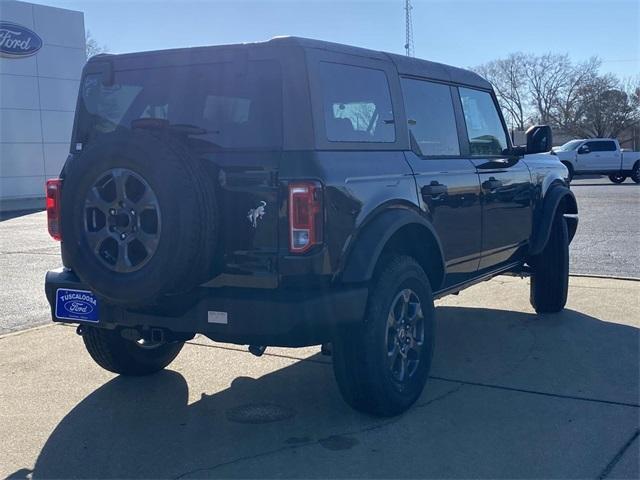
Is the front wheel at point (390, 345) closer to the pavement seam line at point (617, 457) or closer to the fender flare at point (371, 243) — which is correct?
the fender flare at point (371, 243)

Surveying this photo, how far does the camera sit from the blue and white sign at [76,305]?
13.9 feet

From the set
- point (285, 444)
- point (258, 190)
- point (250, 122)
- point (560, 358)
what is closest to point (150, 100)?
point (250, 122)

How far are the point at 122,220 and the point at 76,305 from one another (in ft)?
2.41

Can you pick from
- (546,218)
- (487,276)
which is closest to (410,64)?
(487,276)

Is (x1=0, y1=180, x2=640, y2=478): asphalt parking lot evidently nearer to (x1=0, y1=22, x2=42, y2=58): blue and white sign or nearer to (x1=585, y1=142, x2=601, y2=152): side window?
(x1=0, y1=22, x2=42, y2=58): blue and white sign

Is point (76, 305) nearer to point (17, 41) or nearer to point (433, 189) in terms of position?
point (433, 189)

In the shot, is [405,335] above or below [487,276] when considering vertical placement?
below

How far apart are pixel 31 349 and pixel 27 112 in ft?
77.1

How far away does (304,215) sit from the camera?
3783 mm

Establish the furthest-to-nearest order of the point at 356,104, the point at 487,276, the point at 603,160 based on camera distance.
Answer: the point at 603,160 → the point at 487,276 → the point at 356,104

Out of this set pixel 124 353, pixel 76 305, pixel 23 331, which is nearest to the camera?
pixel 76 305

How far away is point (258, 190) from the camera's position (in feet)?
12.7

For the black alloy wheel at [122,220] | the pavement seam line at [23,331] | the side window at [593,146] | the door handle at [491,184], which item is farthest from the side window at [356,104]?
the side window at [593,146]

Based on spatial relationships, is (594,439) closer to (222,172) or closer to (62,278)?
(222,172)
